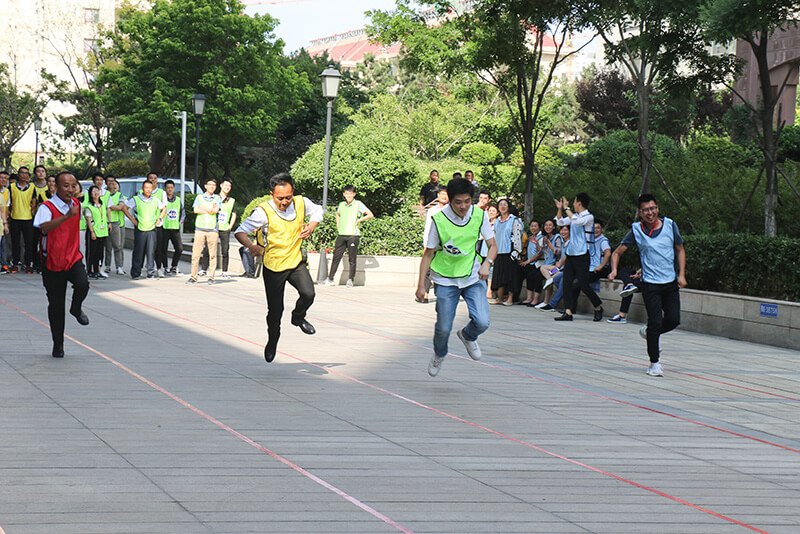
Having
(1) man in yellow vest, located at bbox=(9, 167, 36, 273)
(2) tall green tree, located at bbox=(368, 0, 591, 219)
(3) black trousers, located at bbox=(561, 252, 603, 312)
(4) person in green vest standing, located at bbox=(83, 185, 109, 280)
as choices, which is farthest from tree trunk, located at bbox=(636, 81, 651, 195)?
(1) man in yellow vest, located at bbox=(9, 167, 36, 273)

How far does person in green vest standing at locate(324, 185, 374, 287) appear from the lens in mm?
18578

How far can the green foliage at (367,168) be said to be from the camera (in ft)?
71.0

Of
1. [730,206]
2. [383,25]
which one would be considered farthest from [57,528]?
[383,25]

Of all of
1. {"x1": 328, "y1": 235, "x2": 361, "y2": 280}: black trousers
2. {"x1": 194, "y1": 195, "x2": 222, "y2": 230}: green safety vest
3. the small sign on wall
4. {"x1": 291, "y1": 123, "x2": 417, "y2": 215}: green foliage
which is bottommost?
the small sign on wall

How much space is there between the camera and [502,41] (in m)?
19.6

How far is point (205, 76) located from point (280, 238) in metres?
37.7

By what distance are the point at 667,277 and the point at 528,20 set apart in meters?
10.9

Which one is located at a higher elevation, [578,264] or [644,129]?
[644,129]

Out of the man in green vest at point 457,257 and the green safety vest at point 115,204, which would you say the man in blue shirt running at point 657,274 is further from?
the green safety vest at point 115,204

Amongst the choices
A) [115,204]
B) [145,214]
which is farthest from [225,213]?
[115,204]

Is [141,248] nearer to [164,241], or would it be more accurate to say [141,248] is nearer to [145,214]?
[145,214]

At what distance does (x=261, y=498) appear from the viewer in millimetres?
4840

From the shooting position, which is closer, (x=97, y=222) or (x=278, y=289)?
(x=278, y=289)

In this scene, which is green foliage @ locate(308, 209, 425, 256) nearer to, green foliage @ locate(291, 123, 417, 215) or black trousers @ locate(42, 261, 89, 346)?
green foliage @ locate(291, 123, 417, 215)
